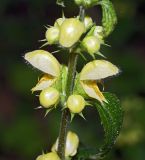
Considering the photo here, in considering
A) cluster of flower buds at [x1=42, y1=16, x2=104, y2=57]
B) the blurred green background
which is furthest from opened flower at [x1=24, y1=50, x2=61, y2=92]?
the blurred green background

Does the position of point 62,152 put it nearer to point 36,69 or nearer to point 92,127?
point 36,69

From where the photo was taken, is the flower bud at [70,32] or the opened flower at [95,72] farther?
the opened flower at [95,72]

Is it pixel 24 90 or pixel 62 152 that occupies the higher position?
pixel 62 152

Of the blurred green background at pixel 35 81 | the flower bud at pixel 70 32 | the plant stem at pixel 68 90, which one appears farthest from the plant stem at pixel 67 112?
the blurred green background at pixel 35 81

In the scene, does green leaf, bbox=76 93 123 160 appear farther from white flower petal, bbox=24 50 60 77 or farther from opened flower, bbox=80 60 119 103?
white flower petal, bbox=24 50 60 77

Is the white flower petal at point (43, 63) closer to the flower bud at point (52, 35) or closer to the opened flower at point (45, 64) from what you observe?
the opened flower at point (45, 64)

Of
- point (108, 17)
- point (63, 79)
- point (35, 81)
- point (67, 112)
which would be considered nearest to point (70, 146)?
point (67, 112)

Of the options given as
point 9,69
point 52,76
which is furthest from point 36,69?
point 9,69
